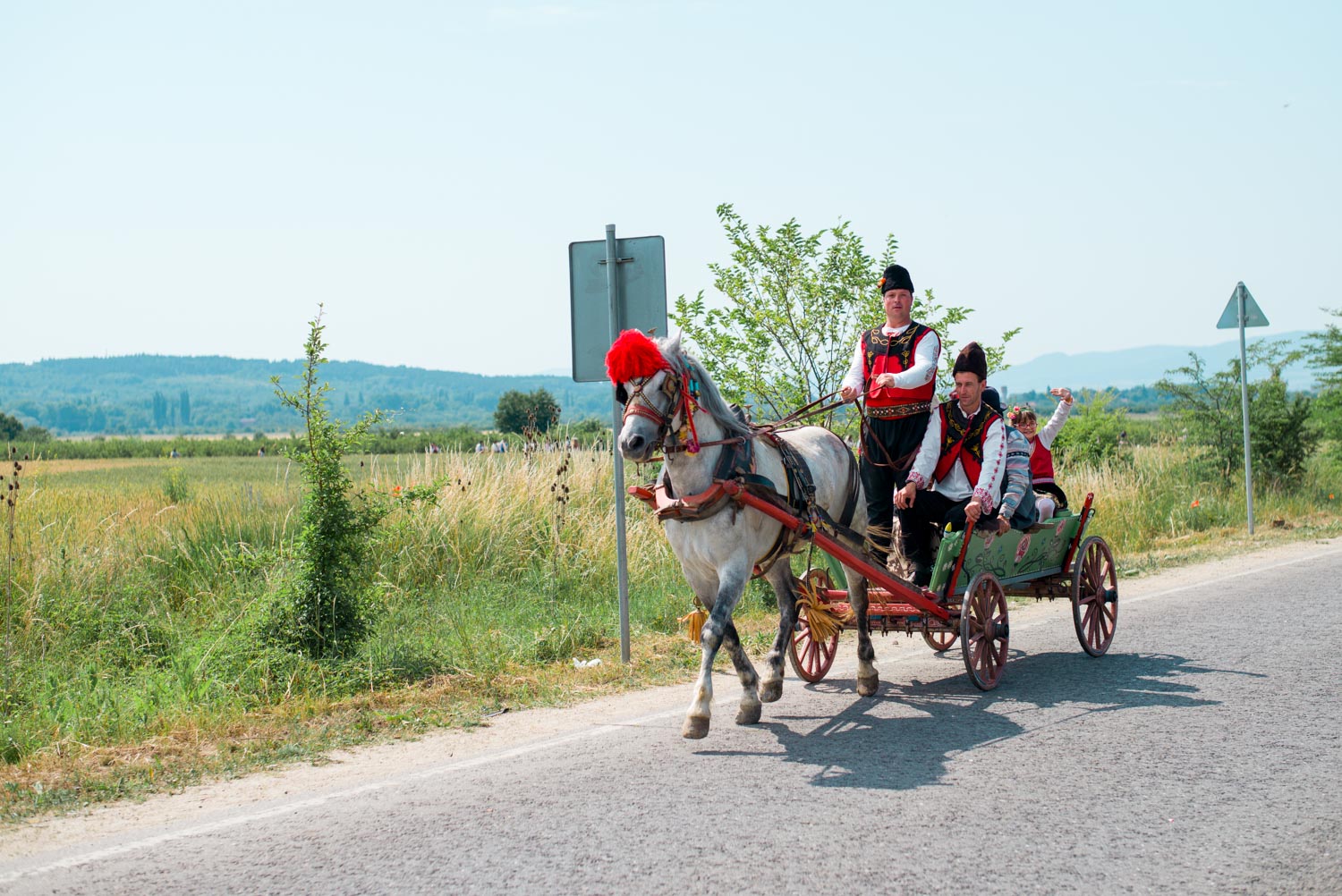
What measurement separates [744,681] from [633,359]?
2097mm

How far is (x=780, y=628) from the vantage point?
780cm

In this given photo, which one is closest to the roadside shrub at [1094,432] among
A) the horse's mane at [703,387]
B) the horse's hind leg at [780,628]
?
the horse's hind leg at [780,628]

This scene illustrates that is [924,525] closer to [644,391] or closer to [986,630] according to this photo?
[986,630]

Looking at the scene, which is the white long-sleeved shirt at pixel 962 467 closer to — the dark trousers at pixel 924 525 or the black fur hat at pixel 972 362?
the dark trousers at pixel 924 525

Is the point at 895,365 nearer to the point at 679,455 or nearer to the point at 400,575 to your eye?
the point at 679,455

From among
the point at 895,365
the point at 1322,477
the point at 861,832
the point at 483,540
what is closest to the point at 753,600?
the point at 483,540

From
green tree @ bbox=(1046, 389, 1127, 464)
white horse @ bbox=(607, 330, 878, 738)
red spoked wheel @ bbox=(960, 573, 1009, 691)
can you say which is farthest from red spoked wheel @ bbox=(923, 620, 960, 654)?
green tree @ bbox=(1046, 389, 1127, 464)

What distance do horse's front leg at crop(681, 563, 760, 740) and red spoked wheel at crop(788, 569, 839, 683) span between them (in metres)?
1.38

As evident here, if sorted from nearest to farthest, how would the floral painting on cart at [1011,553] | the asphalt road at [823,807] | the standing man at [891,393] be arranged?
1. the asphalt road at [823,807]
2. the floral painting on cart at [1011,553]
3. the standing man at [891,393]

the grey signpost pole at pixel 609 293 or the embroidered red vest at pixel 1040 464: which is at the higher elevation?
the grey signpost pole at pixel 609 293

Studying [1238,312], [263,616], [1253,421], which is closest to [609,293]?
[263,616]

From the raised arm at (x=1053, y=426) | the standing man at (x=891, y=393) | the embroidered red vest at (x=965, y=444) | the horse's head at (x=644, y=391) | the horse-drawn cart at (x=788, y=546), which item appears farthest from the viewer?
the raised arm at (x=1053, y=426)

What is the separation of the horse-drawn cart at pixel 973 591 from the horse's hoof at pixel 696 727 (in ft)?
3.94

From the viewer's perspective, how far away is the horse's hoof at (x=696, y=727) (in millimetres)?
6711
